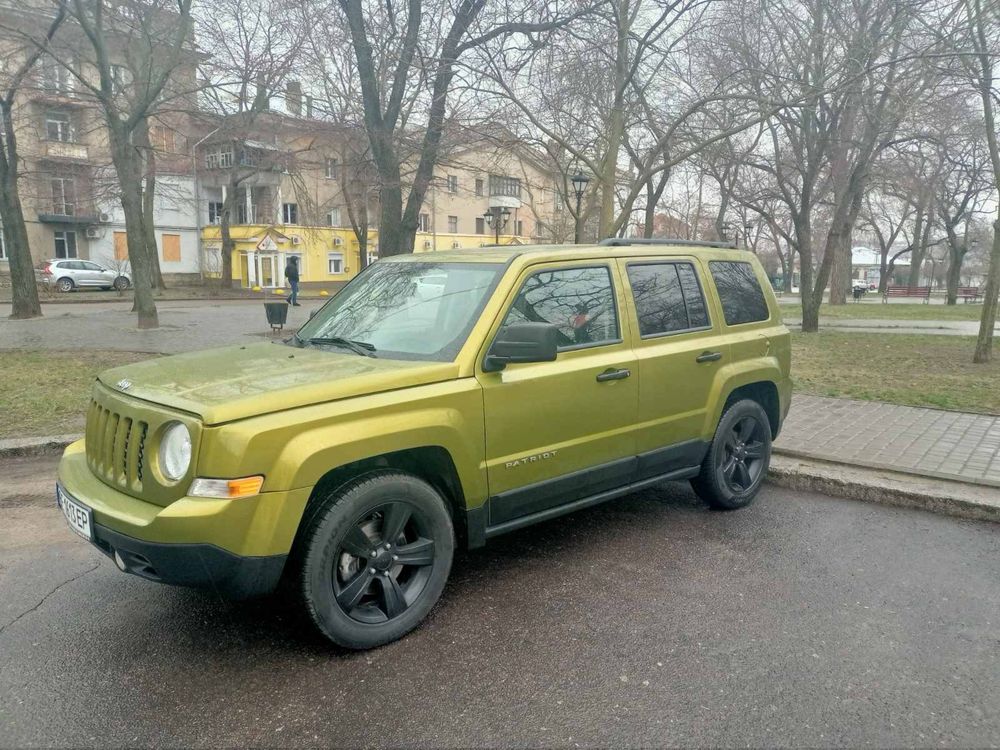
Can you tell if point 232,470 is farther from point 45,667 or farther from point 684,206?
Answer: point 684,206

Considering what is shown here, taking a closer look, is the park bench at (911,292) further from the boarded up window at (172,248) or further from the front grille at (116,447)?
the front grille at (116,447)

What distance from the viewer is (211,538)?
292cm

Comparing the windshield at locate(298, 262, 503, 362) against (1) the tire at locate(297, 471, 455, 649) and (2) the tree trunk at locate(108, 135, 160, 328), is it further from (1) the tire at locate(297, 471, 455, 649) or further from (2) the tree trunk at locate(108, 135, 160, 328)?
(2) the tree trunk at locate(108, 135, 160, 328)

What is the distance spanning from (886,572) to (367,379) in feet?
10.3

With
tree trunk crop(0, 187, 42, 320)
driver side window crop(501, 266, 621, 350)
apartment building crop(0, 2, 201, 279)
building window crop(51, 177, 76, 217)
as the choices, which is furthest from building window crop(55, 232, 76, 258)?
driver side window crop(501, 266, 621, 350)

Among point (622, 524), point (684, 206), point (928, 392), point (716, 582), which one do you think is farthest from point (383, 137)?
point (684, 206)

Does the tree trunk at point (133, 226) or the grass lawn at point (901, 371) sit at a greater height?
the tree trunk at point (133, 226)

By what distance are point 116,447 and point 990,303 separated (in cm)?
1215

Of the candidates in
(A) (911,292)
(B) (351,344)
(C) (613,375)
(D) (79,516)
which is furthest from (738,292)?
(A) (911,292)

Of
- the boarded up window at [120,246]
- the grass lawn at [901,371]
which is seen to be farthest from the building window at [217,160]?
the grass lawn at [901,371]

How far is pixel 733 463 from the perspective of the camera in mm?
5262

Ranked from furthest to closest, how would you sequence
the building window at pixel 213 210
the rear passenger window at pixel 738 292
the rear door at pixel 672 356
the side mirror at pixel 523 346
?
the building window at pixel 213 210
the rear passenger window at pixel 738 292
the rear door at pixel 672 356
the side mirror at pixel 523 346

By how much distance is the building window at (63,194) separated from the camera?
128ft

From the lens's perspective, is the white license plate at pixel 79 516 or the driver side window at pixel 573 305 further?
the driver side window at pixel 573 305
